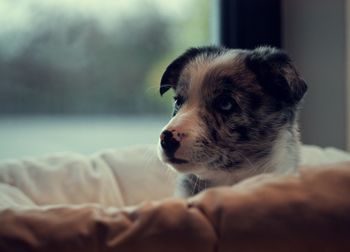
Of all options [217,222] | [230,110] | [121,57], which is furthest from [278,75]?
[121,57]

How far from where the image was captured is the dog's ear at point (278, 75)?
133 centimetres

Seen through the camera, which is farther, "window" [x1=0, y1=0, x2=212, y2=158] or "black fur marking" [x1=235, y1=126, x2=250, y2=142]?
"window" [x1=0, y1=0, x2=212, y2=158]

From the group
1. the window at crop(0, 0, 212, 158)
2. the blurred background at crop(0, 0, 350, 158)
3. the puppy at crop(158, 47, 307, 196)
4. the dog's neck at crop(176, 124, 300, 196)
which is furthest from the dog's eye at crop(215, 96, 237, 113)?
the window at crop(0, 0, 212, 158)

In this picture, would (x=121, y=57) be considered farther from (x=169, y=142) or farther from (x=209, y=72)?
(x=169, y=142)

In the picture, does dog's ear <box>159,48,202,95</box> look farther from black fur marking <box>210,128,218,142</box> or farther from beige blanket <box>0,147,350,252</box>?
beige blanket <box>0,147,350,252</box>

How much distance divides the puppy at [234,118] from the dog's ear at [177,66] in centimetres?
6

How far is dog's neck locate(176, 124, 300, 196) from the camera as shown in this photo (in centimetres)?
137

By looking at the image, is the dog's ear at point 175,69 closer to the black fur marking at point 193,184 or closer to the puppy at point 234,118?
the puppy at point 234,118

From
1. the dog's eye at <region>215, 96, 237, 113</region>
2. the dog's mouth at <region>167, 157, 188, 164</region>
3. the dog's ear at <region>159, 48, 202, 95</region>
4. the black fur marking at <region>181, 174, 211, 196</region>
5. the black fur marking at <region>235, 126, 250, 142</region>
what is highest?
the dog's ear at <region>159, 48, 202, 95</region>

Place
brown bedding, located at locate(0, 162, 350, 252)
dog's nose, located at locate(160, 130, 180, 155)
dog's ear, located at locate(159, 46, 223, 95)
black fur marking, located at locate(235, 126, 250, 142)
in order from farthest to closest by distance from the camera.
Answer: dog's ear, located at locate(159, 46, 223, 95), black fur marking, located at locate(235, 126, 250, 142), dog's nose, located at locate(160, 130, 180, 155), brown bedding, located at locate(0, 162, 350, 252)

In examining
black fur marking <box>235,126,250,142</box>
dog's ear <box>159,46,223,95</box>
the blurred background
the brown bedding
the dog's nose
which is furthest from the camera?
the blurred background

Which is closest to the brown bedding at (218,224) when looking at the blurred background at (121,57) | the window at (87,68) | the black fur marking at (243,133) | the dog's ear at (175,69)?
the black fur marking at (243,133)

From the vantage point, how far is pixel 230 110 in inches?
53.0

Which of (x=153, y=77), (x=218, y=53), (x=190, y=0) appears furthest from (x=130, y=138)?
(x=218, y=53)
